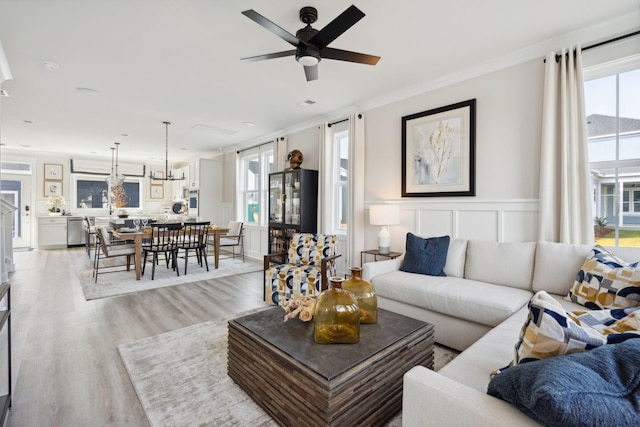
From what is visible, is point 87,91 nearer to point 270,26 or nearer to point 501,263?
point 270,26

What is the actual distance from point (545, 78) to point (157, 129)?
612cm

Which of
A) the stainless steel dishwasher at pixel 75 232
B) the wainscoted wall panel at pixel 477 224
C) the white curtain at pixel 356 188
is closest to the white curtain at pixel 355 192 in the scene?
the white curtain at pixel 356 188

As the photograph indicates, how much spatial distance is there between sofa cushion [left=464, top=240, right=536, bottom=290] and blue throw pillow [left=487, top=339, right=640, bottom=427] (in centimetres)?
204

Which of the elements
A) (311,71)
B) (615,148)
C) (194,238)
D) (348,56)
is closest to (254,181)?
(194,238)

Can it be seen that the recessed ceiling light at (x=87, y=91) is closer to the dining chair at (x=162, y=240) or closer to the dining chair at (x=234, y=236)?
the dining chair at (x=162, y=240)

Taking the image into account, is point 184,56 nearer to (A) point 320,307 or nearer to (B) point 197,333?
(B) point 197,333

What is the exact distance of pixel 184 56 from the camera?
3131 millimetres

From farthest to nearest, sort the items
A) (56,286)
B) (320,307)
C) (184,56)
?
1. (56,286)
2. (184,56)
3. (320,307)

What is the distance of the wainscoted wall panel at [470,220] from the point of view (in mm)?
3074

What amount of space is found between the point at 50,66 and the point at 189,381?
356cm

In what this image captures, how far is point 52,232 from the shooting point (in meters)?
8.01

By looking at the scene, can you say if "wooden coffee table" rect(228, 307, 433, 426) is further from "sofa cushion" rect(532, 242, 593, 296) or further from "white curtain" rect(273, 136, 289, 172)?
"white curtain" rect(273, 136, 289, 172)

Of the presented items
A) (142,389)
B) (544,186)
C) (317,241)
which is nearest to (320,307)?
(142,389)

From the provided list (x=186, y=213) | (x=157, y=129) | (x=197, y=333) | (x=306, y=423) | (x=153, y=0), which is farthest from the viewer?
(x=186, y=213)
